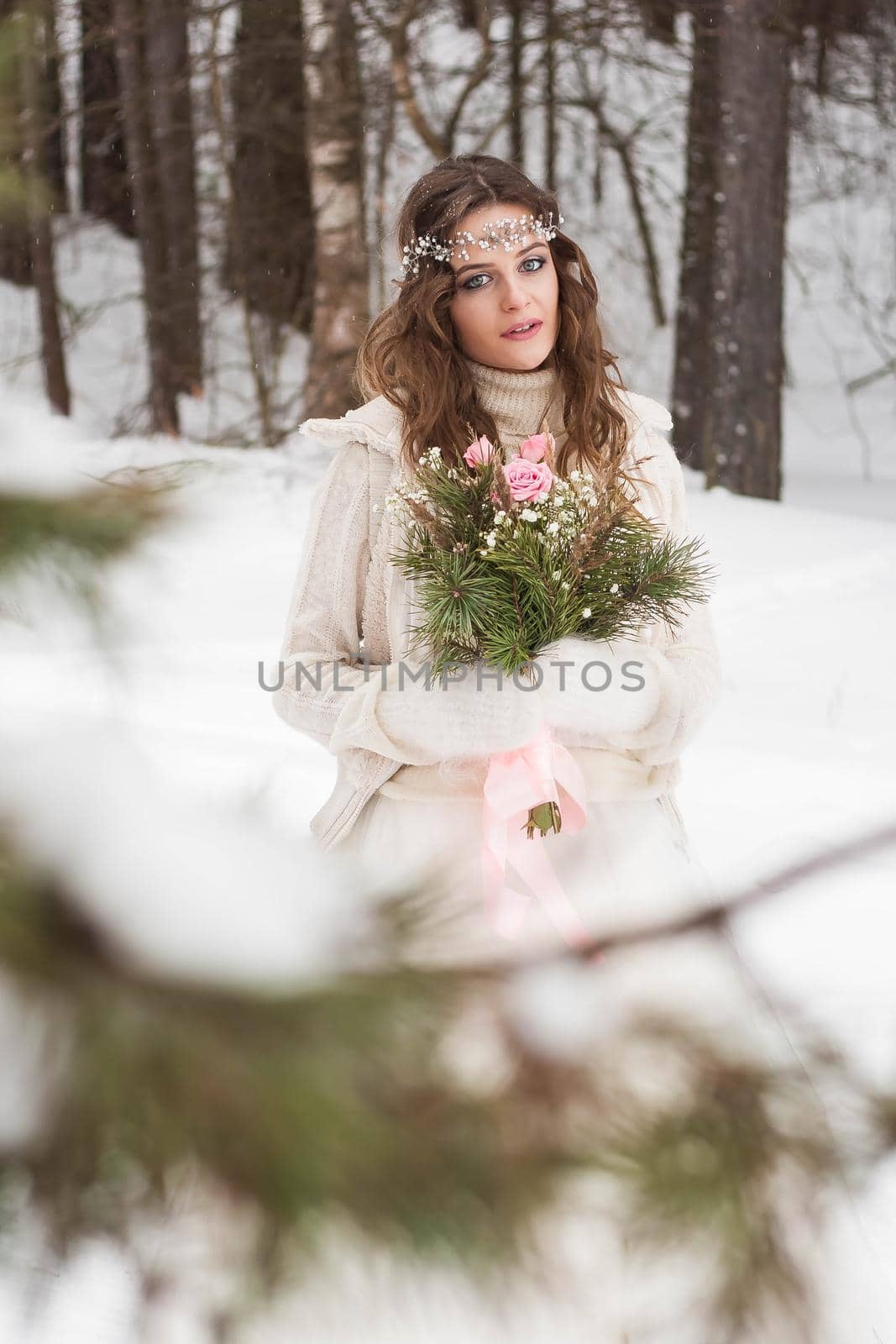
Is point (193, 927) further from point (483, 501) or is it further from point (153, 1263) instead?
point (483, 501)

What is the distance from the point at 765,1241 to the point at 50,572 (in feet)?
1.04

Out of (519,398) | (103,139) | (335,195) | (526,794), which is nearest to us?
(526,794)

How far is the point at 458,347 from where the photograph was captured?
2.24 meters

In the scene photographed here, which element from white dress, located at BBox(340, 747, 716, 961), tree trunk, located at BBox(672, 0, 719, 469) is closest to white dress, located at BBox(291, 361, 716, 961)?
white dress, located at BBox(340, 747, 716, 961)

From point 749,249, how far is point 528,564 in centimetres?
644

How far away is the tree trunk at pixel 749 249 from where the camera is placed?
7117 mm

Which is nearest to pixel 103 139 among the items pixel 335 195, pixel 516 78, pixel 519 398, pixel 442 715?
pixel 516 78

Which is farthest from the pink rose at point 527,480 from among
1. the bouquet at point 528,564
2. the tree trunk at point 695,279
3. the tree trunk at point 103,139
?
the tree trunk at point 695,279

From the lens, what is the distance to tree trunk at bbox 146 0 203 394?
7.47 metres

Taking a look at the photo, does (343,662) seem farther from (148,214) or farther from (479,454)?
(148,214)

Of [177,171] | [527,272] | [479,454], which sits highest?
[177,171]

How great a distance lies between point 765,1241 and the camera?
0.38 metres

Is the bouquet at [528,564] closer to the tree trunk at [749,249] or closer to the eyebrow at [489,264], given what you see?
the eyebrow at [489,264]

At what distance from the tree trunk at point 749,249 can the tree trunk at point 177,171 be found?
10.2 ft
